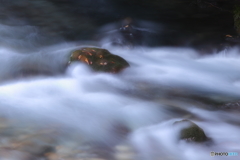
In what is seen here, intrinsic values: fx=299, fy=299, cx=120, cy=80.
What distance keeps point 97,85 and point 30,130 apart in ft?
6.39

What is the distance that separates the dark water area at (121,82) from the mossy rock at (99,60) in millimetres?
121

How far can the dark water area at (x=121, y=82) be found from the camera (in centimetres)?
379

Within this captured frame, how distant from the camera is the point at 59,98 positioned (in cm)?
524

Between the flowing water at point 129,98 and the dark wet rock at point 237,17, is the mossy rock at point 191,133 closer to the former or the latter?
the flowing water at point 129,98

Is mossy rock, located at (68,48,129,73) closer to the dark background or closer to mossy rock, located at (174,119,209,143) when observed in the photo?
the dark background

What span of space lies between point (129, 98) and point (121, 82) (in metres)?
0.67

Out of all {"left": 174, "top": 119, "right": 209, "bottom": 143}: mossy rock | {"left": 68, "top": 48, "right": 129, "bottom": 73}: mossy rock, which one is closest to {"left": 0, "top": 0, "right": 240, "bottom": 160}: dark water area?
{"left": 174, "top": 119, "right": 209, "bottom": 143}: mossy rock

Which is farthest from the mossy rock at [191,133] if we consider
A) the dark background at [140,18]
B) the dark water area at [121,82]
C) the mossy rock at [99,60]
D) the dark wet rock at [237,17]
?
the dark wet rock at [237,17]

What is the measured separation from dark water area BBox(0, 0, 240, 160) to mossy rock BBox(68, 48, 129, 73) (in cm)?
12

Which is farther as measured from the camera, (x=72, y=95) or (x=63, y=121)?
(x=72, y=95)

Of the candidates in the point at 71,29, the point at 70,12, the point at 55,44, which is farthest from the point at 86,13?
the point at 55,44

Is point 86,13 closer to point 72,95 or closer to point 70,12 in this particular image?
point 70,12

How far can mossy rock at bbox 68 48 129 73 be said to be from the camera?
6012 millimetres

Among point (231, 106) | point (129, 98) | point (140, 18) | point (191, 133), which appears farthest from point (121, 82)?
point (140, 18)
